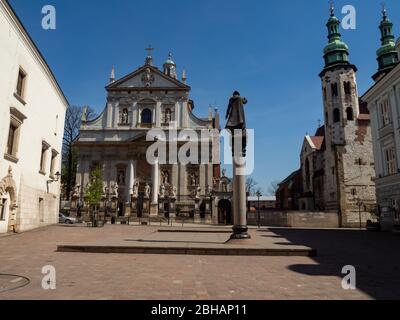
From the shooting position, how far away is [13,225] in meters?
17.8

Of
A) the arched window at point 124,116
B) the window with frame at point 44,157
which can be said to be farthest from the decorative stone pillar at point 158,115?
the window with frame at point 44,157

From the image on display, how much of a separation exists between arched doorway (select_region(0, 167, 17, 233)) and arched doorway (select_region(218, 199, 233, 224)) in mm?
30813

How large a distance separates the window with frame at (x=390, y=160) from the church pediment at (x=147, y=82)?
33.5 meters

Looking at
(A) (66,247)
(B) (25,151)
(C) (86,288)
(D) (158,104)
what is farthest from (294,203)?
(C) (86,288)

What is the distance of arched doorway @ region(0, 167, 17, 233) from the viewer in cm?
1661

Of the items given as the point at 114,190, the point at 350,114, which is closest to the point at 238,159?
the point at 350,114

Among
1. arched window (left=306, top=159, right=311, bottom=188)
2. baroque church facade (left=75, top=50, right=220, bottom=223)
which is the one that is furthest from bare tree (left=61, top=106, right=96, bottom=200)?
arched window (left=306, top=159, right=311, bottom=188)

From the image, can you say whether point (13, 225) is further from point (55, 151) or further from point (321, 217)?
point (321, 217)

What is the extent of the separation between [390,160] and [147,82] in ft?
125

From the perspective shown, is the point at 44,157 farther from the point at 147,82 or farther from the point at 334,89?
the point at 334,89

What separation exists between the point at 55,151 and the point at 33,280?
20.6 metres

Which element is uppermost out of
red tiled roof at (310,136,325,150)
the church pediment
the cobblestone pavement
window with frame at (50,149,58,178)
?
the church pediment

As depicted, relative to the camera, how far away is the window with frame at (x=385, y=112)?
24.5 meters

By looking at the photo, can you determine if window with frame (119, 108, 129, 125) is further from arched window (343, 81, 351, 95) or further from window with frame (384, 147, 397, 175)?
window with frame (384, 147, 397, 175)
